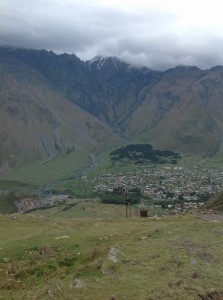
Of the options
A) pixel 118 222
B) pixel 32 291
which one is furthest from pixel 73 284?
pixel 118 222

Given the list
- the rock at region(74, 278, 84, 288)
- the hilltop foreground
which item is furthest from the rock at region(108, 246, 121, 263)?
the rock at region(74, 278, 84, 288)

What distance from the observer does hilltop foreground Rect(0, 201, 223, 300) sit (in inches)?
845

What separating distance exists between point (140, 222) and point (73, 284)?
25196mm

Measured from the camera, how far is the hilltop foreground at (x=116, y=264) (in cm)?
2147

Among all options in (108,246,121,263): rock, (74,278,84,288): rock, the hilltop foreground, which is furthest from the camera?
(108,246,121,263): rock

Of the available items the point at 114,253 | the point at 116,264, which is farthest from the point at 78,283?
the point at 114,253

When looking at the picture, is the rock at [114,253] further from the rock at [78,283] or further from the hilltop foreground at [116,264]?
the rock at [78,283]

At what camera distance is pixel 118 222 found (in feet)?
157

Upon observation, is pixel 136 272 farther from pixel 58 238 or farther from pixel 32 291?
pixel 58 238

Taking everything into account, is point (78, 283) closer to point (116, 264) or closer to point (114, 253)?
point (116, 264)

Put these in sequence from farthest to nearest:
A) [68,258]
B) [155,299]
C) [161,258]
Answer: [68,258], [161,258], [155,299]

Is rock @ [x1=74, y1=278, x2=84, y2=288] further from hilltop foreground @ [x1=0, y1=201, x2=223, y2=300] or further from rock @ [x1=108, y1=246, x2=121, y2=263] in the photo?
rock @ [x1=108, y1=246, x2=121, y2=263]

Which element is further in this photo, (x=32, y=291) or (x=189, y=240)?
(x=189, y=240)

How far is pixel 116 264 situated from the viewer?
25.2 meters
